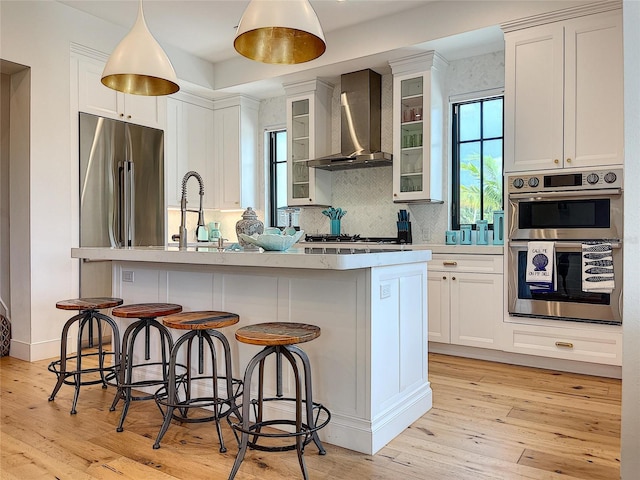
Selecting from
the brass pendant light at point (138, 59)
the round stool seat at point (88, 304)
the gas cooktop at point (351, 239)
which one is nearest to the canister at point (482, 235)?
the gas cooktop at point (351, 239)

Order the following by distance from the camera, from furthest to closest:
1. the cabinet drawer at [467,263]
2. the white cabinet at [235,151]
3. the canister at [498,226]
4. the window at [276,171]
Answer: the window at [276,171]
the white cabinet at [235,151]
the canister at [498,226]
the cabinet drawer at [467,263]

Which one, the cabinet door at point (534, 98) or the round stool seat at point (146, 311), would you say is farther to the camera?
the cabinet door at point (534, 98)

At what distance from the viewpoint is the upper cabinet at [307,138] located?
515cm

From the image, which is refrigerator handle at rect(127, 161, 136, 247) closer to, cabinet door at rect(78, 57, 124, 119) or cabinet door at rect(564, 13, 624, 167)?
cabinet door at rect(78, 57, 124, 119)

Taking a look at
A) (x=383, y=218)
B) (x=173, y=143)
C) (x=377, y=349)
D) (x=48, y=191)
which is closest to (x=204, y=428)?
(x=377, y=349)

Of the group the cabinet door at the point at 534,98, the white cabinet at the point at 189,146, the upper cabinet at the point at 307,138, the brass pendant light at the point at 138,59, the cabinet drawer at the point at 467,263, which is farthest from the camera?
the white cabinet at the point at 189,146

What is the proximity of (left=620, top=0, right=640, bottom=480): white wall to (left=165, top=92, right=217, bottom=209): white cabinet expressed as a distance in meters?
4.64

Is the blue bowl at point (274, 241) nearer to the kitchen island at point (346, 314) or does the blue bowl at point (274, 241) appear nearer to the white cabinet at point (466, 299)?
the kitchen island at point (346, 314)

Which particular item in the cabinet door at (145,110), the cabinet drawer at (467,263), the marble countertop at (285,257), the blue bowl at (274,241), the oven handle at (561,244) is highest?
the cabinet door at (145,110)

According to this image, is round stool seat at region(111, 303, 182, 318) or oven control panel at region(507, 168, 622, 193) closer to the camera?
Result: round stool seat at region(111, 303, 182, 318)

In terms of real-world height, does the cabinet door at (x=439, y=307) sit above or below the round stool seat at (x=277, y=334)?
below

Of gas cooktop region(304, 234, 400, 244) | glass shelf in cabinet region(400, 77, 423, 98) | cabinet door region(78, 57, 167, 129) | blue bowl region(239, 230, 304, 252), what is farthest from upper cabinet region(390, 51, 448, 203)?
cabinet door region(78, 57, 167, 129)

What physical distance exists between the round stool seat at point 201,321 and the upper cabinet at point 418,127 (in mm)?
2595

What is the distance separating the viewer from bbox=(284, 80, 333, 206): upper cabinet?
515 centimetres
